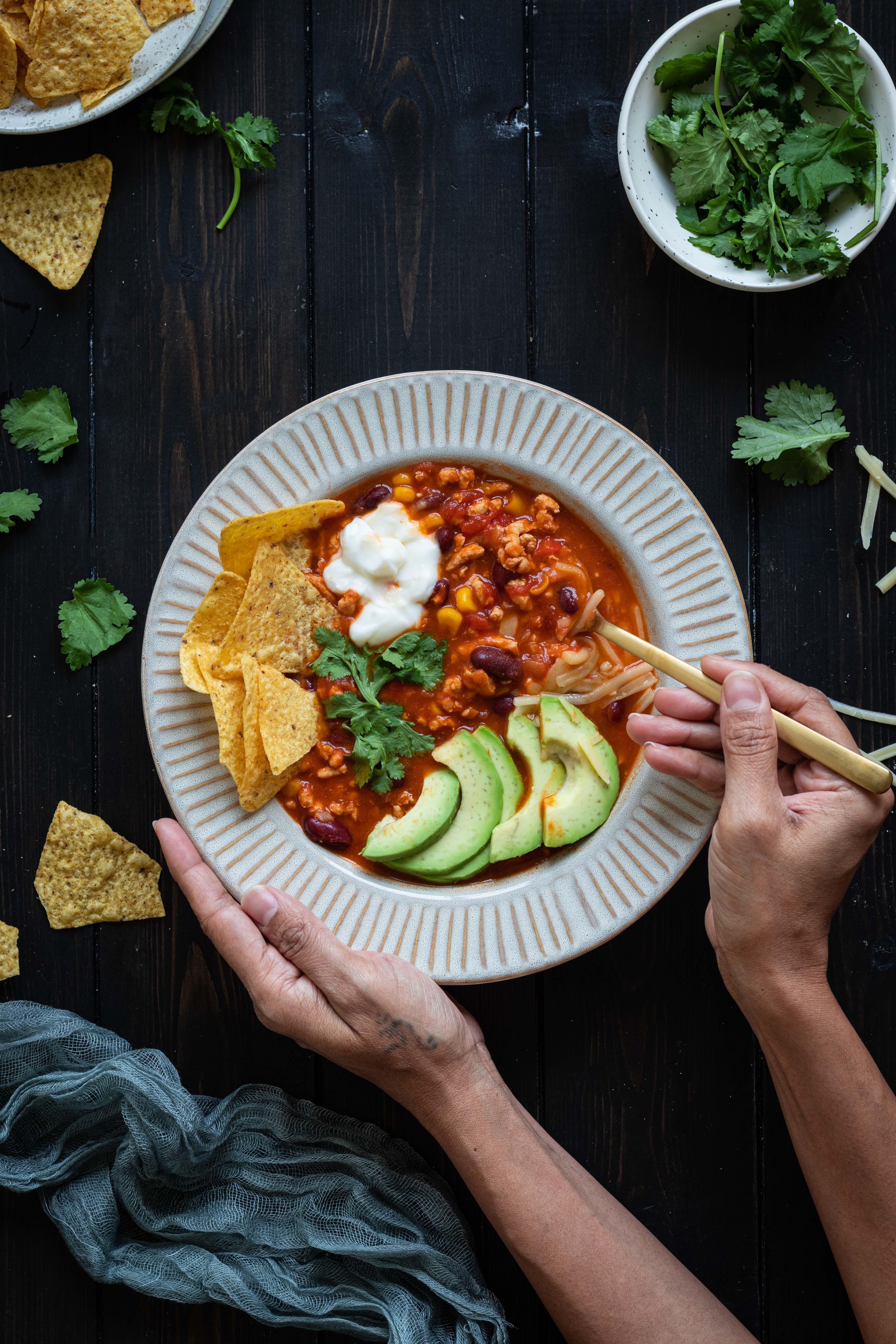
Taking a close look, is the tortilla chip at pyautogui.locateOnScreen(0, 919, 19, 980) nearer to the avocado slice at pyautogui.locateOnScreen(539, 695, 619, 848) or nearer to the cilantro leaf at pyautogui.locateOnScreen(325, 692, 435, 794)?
the cilantro leaf at pyautogui.locateOnScreen(325, 692, 435, 794)

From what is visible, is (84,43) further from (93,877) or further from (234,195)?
(93,877)

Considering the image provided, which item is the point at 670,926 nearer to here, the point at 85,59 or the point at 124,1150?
the point at 124,1150

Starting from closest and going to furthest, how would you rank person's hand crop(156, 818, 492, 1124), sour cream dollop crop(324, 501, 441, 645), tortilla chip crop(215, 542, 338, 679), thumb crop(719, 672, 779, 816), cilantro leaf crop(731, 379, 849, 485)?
thumb crop(719, 672, 779, 816) → person's hand crop(156, 818, 492, 1124) → tortilla chip crop(215, 542, 338, 679) → sour cream dollop crop(324, 501, 441, 645) → cilantro leaf crop(731, 379, 849, 485)

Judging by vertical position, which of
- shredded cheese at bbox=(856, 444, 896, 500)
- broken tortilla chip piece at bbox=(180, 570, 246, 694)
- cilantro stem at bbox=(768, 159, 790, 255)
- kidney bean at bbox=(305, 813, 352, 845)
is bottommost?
kidney bean at bbox=(305, 813, 352, 845)

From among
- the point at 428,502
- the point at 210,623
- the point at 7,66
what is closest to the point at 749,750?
the point at 428,502

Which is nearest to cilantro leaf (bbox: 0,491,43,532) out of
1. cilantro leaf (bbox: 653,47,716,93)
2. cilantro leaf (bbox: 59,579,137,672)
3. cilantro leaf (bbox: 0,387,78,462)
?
cilantro leaf (bbox: 0,387,78,462)

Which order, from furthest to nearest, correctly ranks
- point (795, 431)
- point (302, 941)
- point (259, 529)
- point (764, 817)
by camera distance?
point (795, 431) → point (259, 529) → point (302, 941) → point (764, 817)
